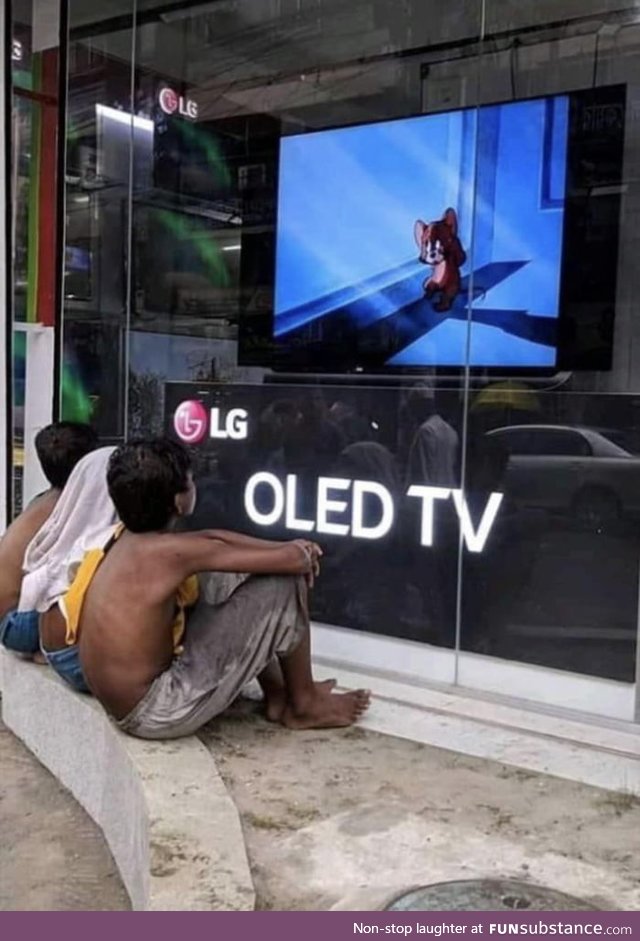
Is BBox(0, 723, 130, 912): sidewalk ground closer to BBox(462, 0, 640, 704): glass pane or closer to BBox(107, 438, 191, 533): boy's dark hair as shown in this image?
BBox(107, 438, 191, 533): boy's dark hair

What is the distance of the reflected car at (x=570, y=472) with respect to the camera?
481cm

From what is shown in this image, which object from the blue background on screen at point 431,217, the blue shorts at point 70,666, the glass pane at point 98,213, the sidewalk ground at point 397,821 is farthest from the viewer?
the glass pane at point 98,213

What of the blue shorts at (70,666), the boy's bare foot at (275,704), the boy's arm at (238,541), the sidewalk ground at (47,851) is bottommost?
the sidewalk ground at (47,851)

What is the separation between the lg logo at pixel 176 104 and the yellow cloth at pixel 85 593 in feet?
12.9

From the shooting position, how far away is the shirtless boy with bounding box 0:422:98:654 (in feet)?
13.2

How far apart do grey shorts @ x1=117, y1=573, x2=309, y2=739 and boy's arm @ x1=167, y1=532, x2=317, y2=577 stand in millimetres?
66

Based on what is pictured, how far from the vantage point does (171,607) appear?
330 centimetres

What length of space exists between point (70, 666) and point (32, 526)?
2.65ft

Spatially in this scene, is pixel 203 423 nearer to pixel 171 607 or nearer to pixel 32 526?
pixel 32 526

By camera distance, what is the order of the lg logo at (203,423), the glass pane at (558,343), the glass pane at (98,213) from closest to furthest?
the glass pane at (558,343), the lg logo at (203,423), the glass pane at (98,213)

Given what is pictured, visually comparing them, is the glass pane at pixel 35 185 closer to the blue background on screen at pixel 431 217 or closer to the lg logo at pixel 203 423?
the lg logo at pixel 203 423

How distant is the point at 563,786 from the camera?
3.25 meters

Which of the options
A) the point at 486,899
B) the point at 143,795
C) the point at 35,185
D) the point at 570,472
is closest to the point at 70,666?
the point at 143,795

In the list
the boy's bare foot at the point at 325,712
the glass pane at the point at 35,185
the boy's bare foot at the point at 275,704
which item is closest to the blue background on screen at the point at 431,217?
the glass pane at the point at 35,185
